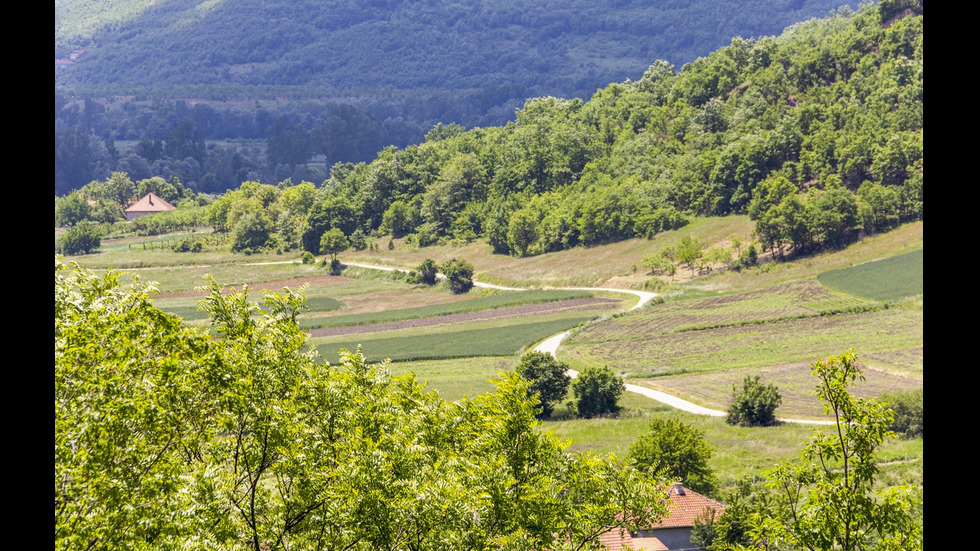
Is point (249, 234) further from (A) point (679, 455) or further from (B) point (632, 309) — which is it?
(A) point (679, 455)

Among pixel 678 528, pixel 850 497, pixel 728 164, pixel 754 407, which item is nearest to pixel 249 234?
pixel 728 164

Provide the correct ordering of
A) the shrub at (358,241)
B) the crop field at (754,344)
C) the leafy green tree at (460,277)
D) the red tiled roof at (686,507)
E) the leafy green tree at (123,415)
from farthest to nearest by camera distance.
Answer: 1. the shrub at (358,241)
2. the leafy green tree at (460,277)
3. the crop field at (754,344)
4. the red tiled roof at (686,507)
5. the leafy green tree at (123,415)

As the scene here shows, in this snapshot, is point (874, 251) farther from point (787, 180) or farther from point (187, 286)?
point (187, 286)

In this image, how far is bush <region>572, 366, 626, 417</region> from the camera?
75.7 m

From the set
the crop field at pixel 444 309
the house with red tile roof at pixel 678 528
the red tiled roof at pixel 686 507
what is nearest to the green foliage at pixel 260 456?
the house with red tile roof at pixel 678 528

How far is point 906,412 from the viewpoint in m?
64.3

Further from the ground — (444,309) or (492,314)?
(444,309)

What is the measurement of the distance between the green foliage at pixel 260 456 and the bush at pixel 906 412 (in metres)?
46.7

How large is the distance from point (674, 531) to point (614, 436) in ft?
75.4

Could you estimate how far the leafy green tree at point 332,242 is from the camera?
174375 mm

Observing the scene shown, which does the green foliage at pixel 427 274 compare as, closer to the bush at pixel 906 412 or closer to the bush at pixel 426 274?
the bush at pixel 426 274

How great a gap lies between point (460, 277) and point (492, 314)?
21.3 metres
